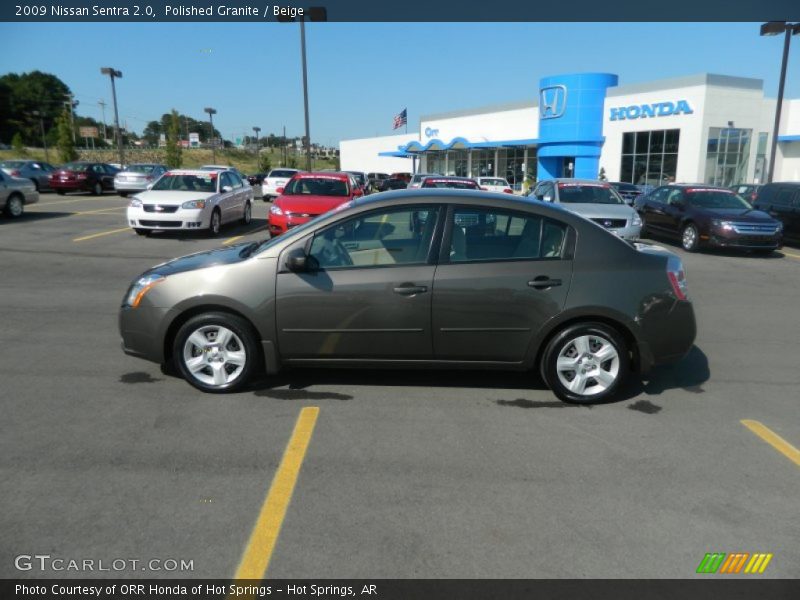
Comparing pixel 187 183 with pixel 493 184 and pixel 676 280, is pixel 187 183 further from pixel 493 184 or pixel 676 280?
pixel 493 184

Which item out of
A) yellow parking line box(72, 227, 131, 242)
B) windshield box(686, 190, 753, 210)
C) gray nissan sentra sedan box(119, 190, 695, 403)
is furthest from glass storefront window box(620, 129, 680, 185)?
gray nissan sentra sedan box(119, 190, 695, 403)

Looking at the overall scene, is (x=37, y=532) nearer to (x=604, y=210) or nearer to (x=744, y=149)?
(x=604, y=210)

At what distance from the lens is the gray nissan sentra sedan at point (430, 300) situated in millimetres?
4566

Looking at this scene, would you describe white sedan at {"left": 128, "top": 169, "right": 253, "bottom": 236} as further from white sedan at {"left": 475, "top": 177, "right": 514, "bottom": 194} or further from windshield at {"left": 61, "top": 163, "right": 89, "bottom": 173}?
windshield at {"left": 61, "top": 163, "right": 89, "bottom": 173}

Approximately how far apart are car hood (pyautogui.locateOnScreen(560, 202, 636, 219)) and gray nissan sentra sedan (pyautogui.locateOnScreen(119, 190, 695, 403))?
8523 mm

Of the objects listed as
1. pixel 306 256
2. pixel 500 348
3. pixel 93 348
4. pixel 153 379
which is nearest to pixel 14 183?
pixel 93 348

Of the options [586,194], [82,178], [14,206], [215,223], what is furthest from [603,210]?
[82,178]

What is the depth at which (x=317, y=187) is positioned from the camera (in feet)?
46.6

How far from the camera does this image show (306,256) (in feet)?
15.0

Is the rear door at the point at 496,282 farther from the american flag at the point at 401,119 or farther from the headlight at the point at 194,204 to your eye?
the american flag at the point at 401,119

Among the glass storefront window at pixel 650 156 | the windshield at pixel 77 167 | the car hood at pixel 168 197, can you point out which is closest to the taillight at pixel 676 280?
the car hood at pixel 168 197

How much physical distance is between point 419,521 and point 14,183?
18718mm

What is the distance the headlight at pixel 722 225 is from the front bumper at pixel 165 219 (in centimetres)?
1194

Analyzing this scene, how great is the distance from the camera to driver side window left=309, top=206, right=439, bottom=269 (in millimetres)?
4660
